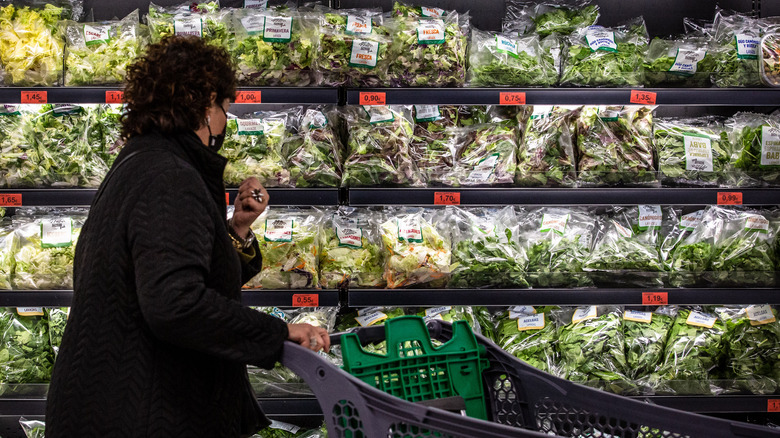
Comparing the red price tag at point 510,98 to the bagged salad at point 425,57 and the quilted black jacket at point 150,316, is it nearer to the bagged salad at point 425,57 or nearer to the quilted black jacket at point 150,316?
the bagged salad at point 425,57

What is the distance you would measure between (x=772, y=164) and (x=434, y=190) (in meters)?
1.48

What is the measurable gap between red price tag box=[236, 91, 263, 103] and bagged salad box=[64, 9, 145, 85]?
0.51m

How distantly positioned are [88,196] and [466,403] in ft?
6.09

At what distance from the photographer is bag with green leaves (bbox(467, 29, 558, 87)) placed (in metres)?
2.77

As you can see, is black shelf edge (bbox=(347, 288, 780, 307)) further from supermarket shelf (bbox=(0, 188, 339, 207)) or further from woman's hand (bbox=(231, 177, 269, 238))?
woman's hand (bbox=(231, 177, 269, 238))

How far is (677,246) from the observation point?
296cm

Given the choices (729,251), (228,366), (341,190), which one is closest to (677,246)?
(729,251)

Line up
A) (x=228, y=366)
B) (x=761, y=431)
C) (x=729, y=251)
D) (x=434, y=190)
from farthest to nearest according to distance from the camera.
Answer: (x=729, y=251) → (x=434, y=190) → (x=228, y=366) → (x=761, y=431)

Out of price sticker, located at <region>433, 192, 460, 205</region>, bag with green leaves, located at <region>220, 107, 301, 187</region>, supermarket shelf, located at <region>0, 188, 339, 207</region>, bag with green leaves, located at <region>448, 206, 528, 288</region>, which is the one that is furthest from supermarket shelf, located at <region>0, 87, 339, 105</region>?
bag with green leaves, located at <region>448, 206, 528, 288</region>

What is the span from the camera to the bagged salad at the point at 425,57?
2719 millimetres

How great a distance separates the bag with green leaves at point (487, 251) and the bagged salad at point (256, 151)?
0.79 m

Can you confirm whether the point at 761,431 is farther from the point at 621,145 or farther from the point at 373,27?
the point at 373,27

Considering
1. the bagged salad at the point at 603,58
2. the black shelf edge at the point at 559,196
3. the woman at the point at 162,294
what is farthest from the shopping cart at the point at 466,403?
the bagged salad at the point at 603,58

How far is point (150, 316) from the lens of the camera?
1.29m
